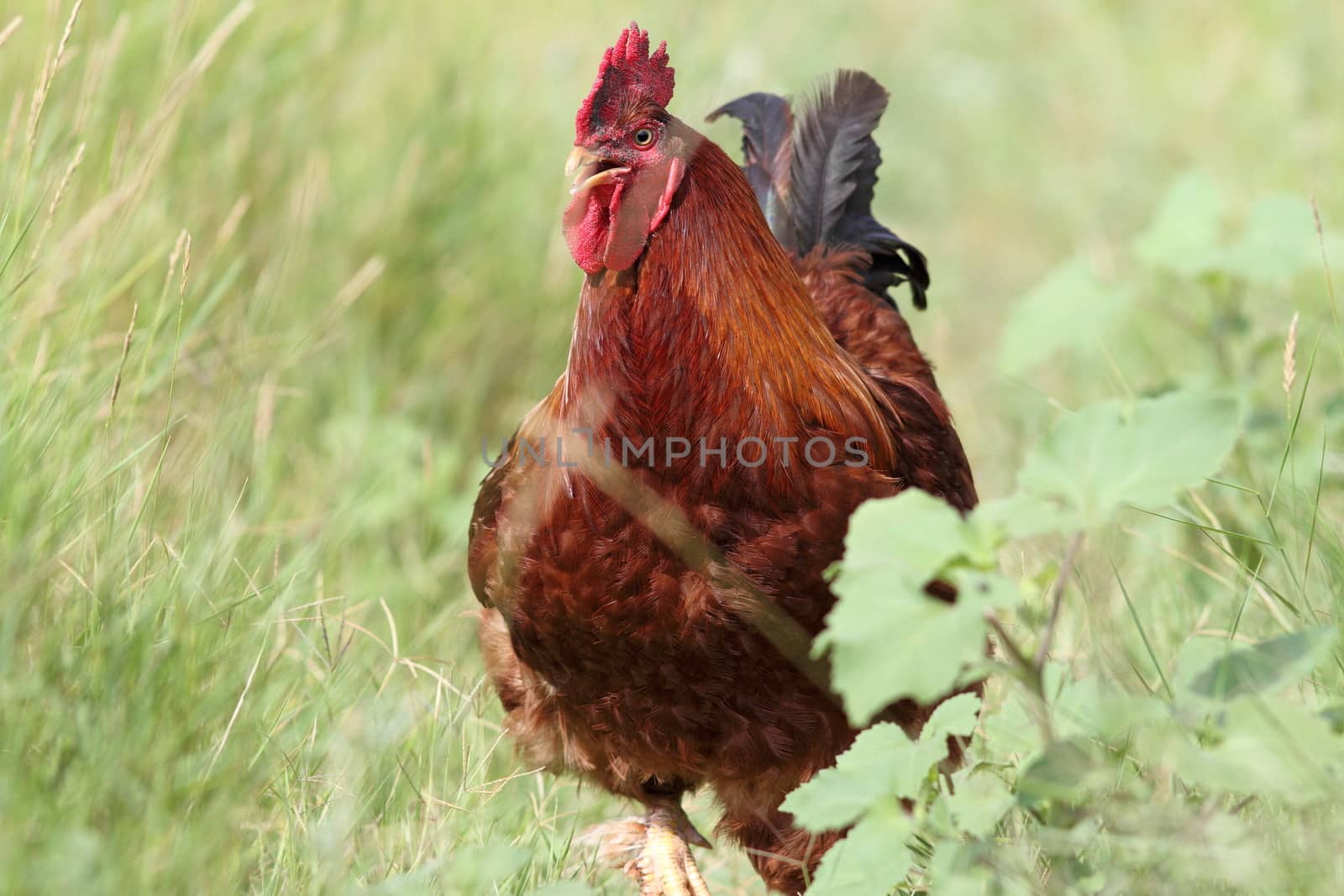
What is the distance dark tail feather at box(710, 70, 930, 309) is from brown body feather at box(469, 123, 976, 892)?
1.18 metres

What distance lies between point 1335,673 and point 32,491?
2.55 metres

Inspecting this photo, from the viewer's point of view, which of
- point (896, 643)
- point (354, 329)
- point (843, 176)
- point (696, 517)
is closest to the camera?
point (896, 643)

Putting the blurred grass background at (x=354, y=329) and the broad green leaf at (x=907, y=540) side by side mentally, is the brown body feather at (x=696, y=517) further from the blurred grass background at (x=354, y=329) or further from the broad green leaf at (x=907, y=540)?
the broad green leaf at (x=907, y=540)

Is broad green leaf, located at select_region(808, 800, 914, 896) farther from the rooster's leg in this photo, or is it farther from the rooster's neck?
the rooster's leg

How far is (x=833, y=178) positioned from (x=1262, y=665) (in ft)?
8.29

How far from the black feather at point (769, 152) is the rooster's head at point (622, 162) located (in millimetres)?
1319

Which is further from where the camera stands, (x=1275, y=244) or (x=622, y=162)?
(x=1275, y=244)

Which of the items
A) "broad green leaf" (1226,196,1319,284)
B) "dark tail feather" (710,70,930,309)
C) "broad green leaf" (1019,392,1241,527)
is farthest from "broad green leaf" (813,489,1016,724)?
"dark tail feather" (710,70,930,309)

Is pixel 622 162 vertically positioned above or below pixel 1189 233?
above

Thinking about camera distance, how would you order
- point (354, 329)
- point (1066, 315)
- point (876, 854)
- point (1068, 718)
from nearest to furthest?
point (876, 854) < point (1068, 718) < point (1066, 315) < point (354, 329)

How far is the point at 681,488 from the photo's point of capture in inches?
101

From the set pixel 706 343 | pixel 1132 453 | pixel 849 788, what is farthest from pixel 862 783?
pixel 706 343

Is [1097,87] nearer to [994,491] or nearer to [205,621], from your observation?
[994,491]

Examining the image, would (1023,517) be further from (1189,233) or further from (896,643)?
(1189,233)
